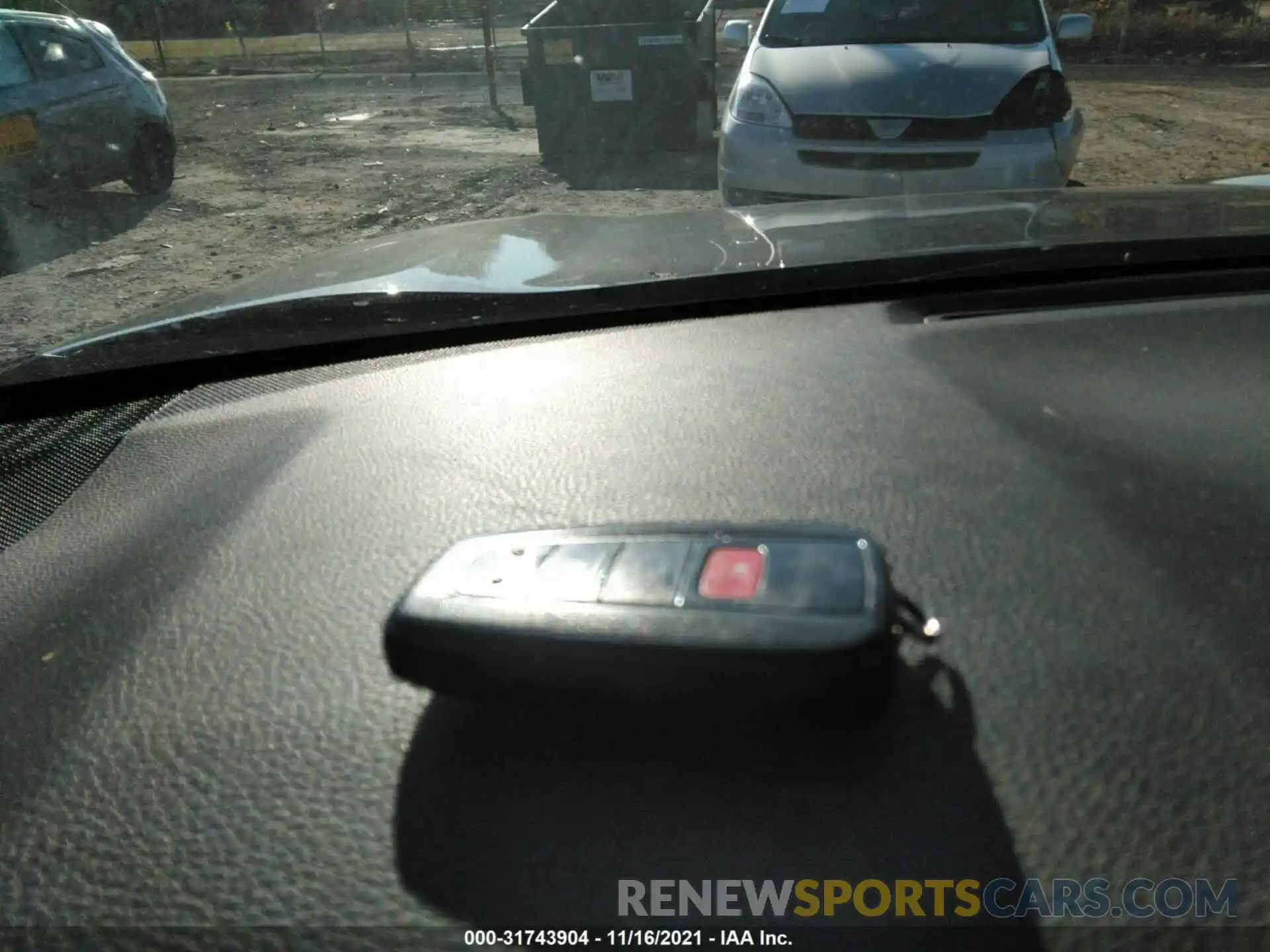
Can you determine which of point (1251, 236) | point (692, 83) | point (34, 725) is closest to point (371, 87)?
point (692, 83)

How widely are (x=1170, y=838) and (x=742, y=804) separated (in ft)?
1.36

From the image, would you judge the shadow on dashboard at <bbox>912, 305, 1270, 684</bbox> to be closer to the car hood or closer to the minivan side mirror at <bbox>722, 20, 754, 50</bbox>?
the car hood

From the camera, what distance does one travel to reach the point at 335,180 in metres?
8.49

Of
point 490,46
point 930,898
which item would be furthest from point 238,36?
point 930,898

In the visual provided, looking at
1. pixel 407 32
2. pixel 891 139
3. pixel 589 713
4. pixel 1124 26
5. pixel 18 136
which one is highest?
pixel 407 32

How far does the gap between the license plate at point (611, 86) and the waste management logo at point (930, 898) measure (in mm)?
10551

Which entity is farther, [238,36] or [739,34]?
[238,36]

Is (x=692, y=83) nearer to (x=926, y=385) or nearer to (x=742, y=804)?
(x=926, y=385)

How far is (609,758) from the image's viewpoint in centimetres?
117

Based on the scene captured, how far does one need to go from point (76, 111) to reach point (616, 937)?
784cm

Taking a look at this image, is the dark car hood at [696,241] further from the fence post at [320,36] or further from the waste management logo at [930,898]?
the fence post at [320,36]

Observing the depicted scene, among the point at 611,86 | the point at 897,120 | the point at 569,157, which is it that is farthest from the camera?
the point at 611,86

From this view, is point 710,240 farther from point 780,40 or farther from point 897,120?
point 780,40

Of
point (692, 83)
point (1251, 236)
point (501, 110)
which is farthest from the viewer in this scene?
point (501, 110)
